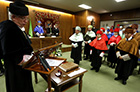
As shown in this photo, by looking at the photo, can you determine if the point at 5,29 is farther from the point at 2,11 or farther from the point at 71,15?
the point at 71,15

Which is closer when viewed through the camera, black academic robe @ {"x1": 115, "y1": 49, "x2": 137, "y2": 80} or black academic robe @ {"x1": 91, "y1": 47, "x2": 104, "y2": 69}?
black academic robe @ {"x1": 115, "y1": 49, "x2": 137, "y2": 80}

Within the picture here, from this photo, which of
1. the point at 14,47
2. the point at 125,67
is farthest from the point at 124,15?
the point at 14,47

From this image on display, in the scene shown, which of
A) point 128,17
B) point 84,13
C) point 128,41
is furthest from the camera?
point 84,13

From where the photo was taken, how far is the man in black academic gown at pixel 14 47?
2.69ft

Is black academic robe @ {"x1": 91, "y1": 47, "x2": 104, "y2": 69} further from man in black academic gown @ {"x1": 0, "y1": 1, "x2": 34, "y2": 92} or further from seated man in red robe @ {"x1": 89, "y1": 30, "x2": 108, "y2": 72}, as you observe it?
man in black academic gown @ {"x1": 0, "y1": 1, "x2": 34, "y2": 92}

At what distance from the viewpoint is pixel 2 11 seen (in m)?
4.12

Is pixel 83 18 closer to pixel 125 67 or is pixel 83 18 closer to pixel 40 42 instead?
pixel 40 42

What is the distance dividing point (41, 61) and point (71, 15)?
6948mm

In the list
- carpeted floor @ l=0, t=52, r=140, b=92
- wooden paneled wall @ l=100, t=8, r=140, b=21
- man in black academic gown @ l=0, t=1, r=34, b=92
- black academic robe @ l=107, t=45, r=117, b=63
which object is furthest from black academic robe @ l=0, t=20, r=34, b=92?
wooden paneled wall @ l=100, t=8, r=140, b=21

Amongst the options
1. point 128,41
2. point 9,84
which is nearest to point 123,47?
point 128,41

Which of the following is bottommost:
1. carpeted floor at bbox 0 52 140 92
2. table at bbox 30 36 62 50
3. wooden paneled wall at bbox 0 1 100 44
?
carpeted floor at bbox 0 52 140 92

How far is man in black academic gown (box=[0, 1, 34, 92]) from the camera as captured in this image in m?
0.82

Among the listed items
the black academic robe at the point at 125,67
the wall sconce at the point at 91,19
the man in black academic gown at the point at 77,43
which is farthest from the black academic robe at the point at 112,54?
the wall sconce at the point at 91,19

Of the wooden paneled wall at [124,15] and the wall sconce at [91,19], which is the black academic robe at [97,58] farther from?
the wooden paneled wall at [124,15]
